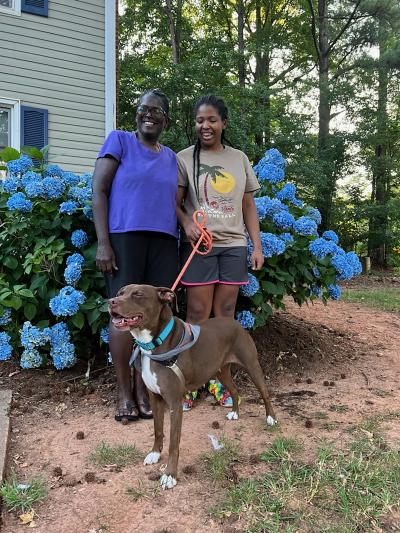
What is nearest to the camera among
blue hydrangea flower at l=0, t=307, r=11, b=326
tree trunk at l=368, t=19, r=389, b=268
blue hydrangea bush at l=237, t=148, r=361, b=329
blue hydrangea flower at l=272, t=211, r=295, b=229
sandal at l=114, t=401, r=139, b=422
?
sandal at l=114, t=401, r=139, b=422

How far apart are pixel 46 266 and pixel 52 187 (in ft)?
2.03

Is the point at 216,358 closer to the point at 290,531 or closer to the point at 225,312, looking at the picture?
the point at 225,312

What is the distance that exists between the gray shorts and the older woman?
0.21 metres

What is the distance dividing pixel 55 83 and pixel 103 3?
172 centimetres

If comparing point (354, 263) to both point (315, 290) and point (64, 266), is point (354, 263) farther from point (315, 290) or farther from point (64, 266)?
point (64, 266)

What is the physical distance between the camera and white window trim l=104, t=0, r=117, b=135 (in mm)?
8508

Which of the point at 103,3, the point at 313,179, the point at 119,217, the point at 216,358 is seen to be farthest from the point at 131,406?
the point at 313,179

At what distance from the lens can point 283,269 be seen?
4289 mm

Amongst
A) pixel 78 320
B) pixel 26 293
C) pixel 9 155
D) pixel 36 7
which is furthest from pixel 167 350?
pixel 36 7

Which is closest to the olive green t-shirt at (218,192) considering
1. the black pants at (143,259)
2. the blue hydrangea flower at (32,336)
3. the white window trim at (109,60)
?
the black pants at (143,259)

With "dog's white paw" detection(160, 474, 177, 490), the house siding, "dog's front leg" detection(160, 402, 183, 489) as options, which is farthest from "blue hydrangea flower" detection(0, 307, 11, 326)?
the house siding

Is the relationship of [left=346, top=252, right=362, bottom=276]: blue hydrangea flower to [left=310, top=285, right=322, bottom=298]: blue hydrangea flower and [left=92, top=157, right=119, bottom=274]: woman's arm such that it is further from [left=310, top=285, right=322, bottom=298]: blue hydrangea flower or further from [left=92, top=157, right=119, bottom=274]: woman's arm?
[left=92, top=157, right=119, bottom=274]: woman's arm

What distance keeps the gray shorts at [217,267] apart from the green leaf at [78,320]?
91 cm

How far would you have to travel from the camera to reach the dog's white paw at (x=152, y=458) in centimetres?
269
